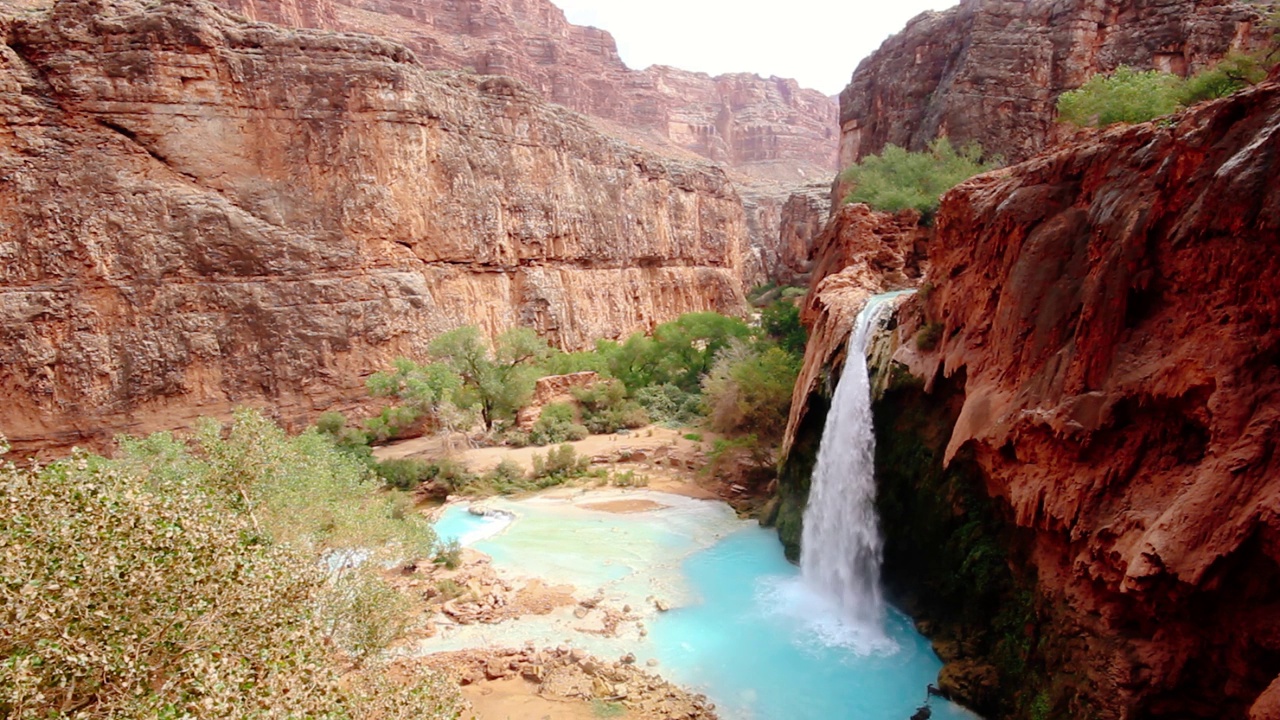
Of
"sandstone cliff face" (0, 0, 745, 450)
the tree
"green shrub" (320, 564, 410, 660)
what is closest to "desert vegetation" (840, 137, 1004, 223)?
the tree

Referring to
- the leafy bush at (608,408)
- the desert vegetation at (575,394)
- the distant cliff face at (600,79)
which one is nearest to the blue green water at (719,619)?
the desert vegetation at (575,394)

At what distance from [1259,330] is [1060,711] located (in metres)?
3.89

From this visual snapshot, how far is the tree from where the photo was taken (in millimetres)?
21906

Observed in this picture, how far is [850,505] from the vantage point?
35.8 ft

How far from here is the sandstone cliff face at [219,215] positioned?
62.1ft

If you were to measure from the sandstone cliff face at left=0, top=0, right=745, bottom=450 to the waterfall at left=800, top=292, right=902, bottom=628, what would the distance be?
17009 mm

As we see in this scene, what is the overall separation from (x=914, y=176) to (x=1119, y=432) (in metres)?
16.5

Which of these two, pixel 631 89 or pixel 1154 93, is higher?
pixel 631 89

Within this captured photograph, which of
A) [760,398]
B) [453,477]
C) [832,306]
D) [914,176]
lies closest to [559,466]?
[453,477]

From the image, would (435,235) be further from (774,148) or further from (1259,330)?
(774,148)

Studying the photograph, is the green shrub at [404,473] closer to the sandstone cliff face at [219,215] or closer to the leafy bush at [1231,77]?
the sandstone cliff face at [219,215]

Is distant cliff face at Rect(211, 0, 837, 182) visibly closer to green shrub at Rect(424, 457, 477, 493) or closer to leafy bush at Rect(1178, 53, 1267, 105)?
green shrub at Rect(424, 457, 477, 493)

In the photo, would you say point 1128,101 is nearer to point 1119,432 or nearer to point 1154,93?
point 1154,93

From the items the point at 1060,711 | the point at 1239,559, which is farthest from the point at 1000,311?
the point at 1060,711
